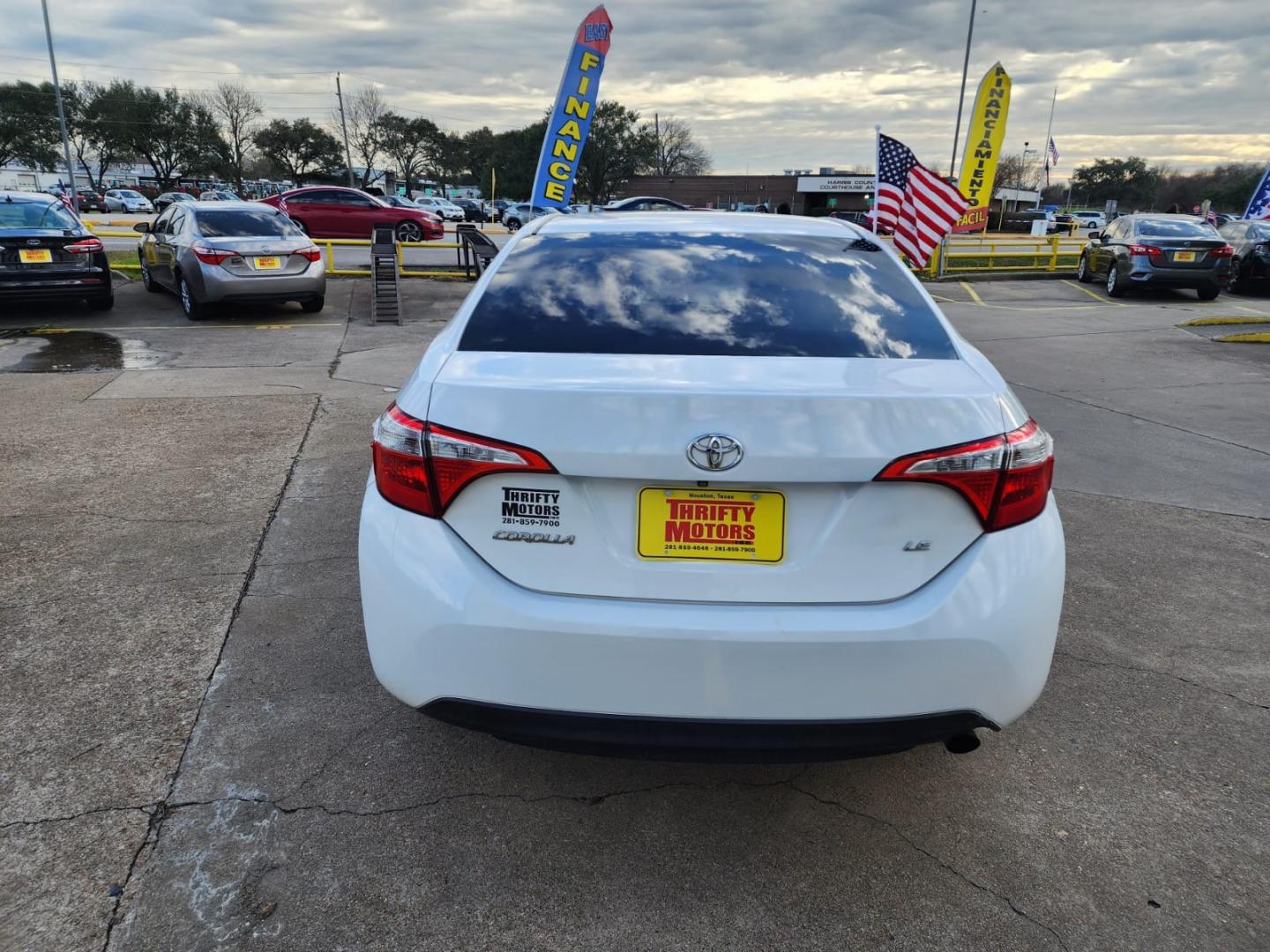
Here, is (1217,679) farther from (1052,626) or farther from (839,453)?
(839,453)

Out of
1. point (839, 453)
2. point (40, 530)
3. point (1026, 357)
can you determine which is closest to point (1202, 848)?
point (839, 453)

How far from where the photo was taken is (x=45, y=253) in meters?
10.9

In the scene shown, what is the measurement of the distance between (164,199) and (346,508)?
53.0m

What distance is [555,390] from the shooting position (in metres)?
2.10

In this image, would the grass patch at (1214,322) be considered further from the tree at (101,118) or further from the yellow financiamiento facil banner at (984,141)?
the tree at (101,118)

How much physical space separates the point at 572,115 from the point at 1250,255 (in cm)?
1443

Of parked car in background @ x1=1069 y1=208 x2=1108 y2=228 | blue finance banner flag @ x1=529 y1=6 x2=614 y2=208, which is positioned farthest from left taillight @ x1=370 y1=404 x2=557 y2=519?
parked car in background @ x1=1069 y1=208 x2=1108 y2=228

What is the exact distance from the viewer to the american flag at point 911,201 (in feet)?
46.3

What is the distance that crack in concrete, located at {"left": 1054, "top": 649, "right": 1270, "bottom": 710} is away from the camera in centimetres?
322

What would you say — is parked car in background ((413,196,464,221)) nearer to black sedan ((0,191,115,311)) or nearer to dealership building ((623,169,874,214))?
dealership building ((623,169,874,214))

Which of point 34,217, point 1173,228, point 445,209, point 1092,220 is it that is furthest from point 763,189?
point 34,217

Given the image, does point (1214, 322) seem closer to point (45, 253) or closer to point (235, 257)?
point (235, 257)

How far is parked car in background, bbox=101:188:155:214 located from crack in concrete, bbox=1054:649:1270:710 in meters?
59.0

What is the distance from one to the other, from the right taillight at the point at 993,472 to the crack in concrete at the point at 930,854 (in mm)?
992
